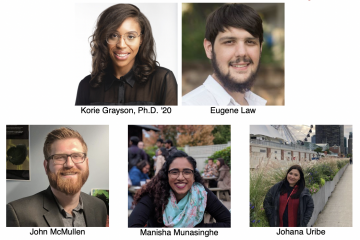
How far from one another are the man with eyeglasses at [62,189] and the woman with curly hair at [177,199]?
1.83 ft

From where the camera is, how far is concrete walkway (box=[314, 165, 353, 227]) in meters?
4.62

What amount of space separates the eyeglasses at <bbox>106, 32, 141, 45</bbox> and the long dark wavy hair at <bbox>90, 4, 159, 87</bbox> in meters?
0.05

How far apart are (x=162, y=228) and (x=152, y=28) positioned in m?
2.37

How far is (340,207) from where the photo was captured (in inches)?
183

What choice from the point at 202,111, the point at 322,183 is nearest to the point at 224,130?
the point at 202,111

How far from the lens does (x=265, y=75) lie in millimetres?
4621

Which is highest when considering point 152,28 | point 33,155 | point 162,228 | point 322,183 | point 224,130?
point 152,28

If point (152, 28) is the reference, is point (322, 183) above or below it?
below

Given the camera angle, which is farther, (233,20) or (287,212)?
(287,212)

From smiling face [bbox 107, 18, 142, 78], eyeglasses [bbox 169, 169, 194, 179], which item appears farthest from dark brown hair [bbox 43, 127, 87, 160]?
eyeglasses [bbox 169, 169, 194, 179]

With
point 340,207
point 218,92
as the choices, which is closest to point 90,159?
point 218,92

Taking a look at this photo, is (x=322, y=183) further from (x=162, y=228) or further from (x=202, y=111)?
(x=162, y=228)

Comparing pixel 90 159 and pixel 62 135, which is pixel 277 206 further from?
pixel 62 135

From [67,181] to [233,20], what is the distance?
8.83 feet
